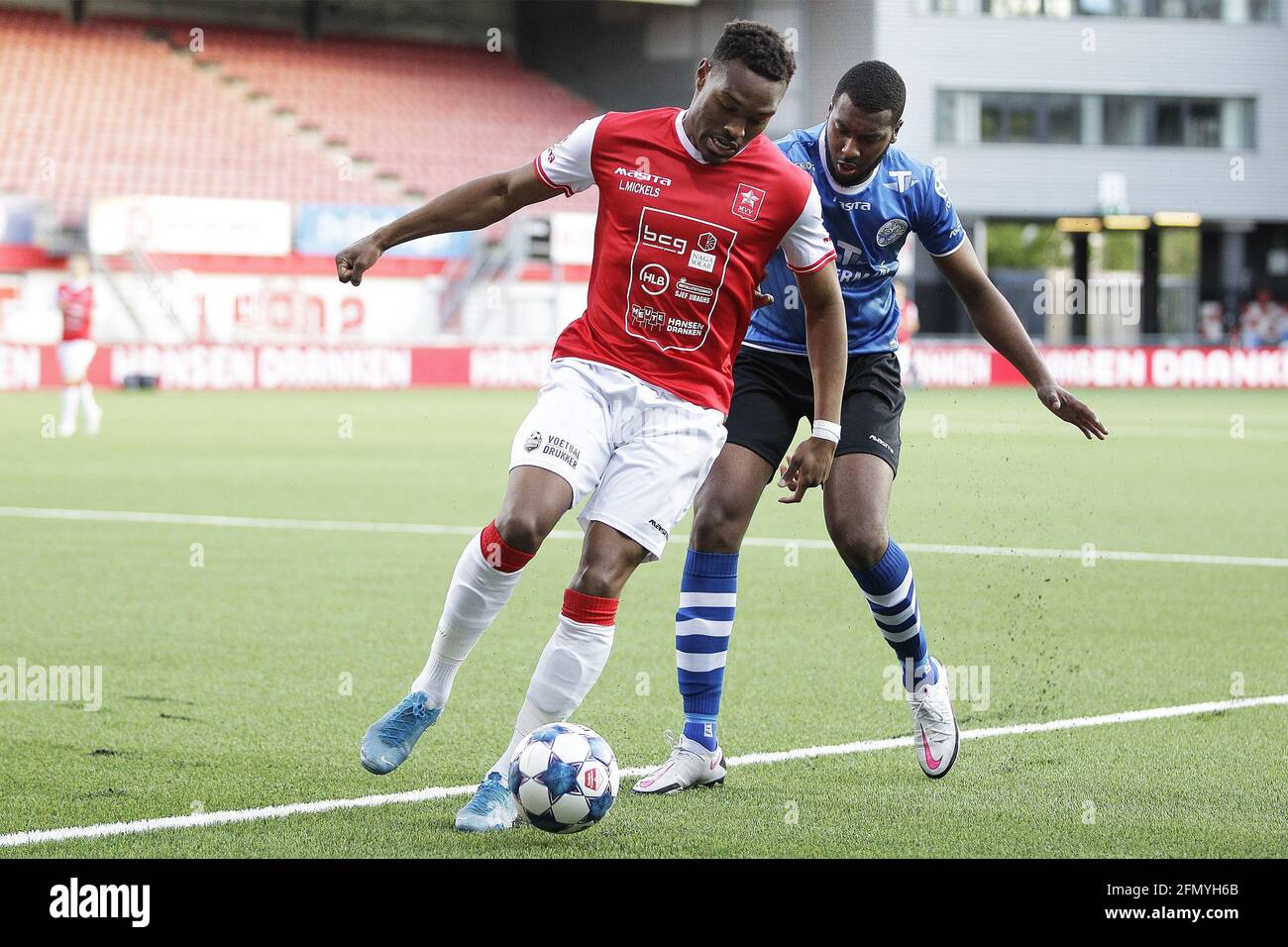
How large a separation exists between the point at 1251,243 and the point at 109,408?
1379 inches

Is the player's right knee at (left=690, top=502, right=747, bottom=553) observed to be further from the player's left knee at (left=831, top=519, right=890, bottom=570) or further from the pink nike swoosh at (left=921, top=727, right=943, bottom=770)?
the pink nike swoosh at (left=921, top=727, right=943, bottom=770)

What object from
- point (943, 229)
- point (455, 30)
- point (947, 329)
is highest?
point (455, 30)

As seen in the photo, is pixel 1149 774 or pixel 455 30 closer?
pixel 1149 774

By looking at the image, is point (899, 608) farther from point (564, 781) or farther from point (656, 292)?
point (564, 781)

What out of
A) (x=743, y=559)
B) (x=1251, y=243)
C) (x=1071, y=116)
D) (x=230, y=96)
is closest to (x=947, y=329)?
(x=1071, y=116)

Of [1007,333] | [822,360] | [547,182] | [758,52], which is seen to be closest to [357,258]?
[547,182]

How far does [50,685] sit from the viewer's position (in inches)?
257

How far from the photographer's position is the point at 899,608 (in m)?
5.60

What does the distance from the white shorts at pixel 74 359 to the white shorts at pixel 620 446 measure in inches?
669

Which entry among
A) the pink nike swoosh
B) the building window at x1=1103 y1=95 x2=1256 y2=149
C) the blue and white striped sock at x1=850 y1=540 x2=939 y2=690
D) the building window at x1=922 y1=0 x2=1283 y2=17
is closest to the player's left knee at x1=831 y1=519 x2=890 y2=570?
the blue and white striped sock at x1=850 y1=540 x2=939 y2=690

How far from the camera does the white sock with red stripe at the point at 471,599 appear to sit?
4703mm

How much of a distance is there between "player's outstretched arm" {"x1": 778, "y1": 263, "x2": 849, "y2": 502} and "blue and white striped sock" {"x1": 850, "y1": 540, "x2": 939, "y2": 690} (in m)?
0.54

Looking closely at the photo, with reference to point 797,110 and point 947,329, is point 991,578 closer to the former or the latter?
point 797,110
